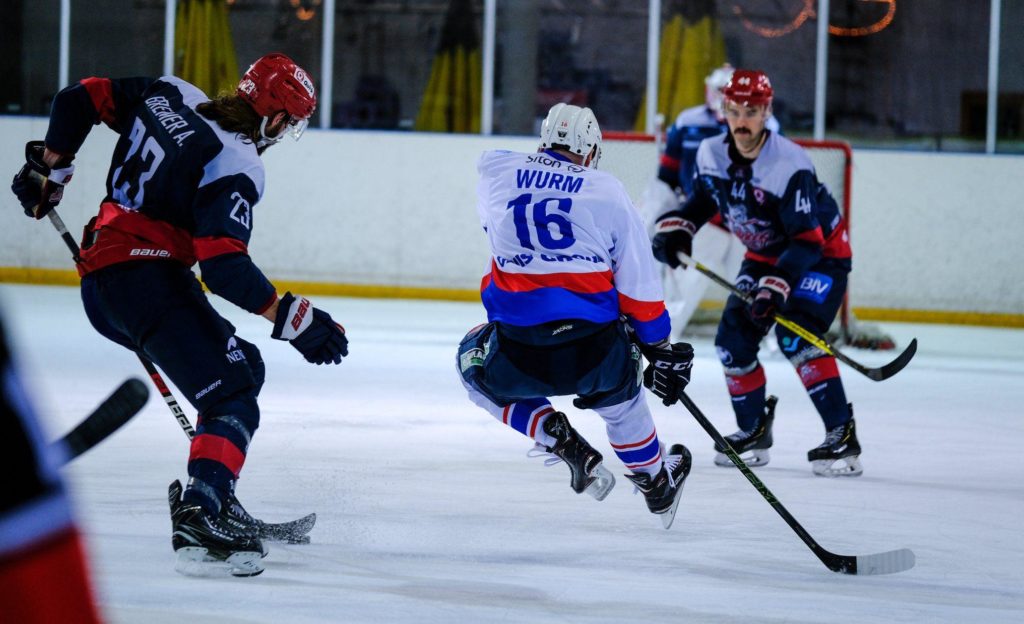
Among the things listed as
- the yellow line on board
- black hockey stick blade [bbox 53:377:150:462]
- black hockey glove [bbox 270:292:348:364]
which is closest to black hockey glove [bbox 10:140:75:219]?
black hockey glove [bbox 270:292:348:364]

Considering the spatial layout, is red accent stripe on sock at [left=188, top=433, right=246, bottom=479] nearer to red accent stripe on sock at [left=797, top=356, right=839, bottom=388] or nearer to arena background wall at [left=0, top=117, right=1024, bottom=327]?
red accent stripe on sock at [left=797, top=356, right=839, bottom=388]

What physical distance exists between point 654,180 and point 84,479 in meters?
4.63

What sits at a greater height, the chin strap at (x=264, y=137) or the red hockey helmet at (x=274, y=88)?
the red hockey helmet at (x=274, y=88)

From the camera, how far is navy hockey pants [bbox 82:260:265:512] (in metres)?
2.62

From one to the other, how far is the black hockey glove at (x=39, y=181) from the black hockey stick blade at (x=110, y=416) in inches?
82.7

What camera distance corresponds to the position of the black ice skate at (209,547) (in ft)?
8.50

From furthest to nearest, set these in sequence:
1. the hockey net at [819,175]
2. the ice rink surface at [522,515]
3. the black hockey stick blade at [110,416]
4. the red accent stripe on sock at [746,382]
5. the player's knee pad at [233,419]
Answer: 1. the hockey net at [819,175]
2. the red accent stripe on sock at [746,382]
3. the player's knee pad at [233,419]
4. the ice rink surface at [522,515]
5. the black hockey stick blade at [110,416]

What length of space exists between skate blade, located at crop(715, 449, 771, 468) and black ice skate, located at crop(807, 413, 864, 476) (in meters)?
0.17

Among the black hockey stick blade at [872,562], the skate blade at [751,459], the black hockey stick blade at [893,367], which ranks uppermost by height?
the black hockey stick blade at [893,367]

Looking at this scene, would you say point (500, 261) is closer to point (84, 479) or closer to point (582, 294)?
point (582, 294)

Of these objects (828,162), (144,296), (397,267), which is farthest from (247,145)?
(397,267)

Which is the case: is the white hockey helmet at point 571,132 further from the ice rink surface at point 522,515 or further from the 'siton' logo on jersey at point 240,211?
the ice rink surface at point 522,515

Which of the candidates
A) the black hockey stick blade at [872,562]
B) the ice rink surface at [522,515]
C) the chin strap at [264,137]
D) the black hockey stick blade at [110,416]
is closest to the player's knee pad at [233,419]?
the ice rink surface at [522,515]

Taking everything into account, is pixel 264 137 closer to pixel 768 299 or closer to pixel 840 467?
pixel 768 299
